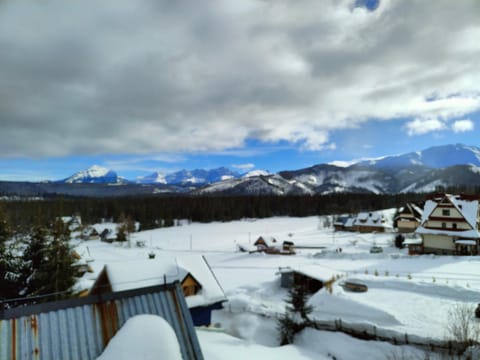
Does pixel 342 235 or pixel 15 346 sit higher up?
pixel 15 346

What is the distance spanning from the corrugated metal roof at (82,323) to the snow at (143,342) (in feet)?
1.51

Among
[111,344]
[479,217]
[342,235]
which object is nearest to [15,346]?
[111,344]

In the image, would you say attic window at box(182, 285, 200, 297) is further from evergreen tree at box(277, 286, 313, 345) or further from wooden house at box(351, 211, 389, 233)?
wooden house at box(351, 211, 389, 233)

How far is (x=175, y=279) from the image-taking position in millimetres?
21266

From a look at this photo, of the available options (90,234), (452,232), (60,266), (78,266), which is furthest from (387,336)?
(90,234)

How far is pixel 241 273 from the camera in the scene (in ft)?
138

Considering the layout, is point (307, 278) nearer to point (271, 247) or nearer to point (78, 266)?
point (78, 266)

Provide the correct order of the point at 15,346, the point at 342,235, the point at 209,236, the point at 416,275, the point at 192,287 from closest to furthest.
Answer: the point at 15,346 → the point at 192,287 → the point at 416,275 → the point at 342,235 → the point at 209,236

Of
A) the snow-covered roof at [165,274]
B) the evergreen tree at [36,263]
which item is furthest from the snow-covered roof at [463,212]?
the evergreen tree at [36,263]

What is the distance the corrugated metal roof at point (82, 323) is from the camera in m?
5.87

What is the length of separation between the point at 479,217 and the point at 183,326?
52064mm

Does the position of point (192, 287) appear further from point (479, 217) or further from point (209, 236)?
point (209, 236)

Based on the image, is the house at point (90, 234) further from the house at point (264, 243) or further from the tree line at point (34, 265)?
the tree line at point (34, 265)

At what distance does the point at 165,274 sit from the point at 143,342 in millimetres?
16139
